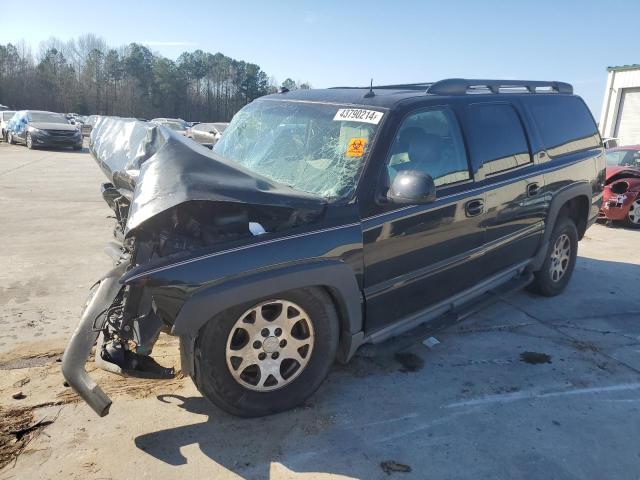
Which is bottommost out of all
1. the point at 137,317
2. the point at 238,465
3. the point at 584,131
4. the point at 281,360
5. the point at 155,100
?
the point at 238,465

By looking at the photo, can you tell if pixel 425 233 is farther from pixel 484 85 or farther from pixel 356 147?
pixel 484 85

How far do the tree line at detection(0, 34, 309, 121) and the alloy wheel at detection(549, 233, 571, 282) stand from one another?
73.4 meters

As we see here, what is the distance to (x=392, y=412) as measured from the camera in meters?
3.06

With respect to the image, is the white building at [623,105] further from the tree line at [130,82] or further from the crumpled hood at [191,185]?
the tree line at [130,82]

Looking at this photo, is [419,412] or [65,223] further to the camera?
[65,223]

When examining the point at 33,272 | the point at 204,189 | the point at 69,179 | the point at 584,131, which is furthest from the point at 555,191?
the point at 69,179

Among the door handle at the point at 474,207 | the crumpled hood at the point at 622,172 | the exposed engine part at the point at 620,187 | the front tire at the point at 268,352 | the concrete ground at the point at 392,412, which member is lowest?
the concrete ground at the point at 392,412

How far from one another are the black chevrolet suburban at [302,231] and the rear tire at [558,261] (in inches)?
27.6

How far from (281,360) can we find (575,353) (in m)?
2.52

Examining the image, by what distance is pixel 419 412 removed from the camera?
3082 mm

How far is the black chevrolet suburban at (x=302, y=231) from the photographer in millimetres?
2594

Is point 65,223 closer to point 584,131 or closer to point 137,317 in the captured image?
point 137,317

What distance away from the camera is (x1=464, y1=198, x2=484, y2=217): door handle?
11.9ft

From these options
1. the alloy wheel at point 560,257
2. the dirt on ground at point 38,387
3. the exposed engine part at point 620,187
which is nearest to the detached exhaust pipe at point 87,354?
the dirt on ground at point 38,387
